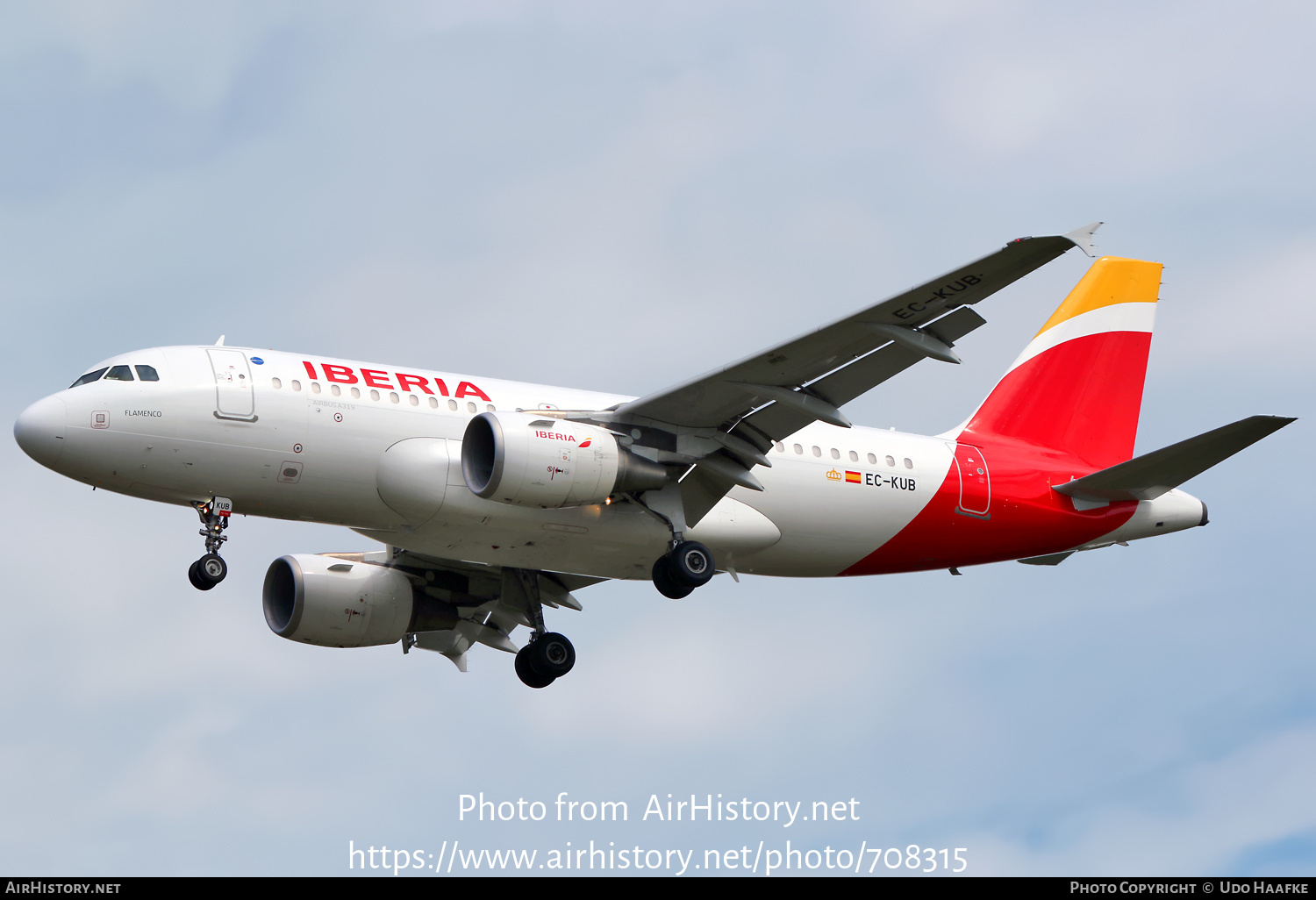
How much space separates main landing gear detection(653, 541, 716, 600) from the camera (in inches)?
1070

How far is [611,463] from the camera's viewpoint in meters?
26.1

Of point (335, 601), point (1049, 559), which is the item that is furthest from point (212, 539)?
point (1049, 559)

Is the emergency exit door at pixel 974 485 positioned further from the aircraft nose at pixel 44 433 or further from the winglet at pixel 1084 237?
the aircraft nose at pixel 44 433

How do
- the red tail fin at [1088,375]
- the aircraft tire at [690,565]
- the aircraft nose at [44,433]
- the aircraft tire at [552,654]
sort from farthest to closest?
the red tail fin at [1088,375] → the aircraft tire at [552,654] → the aircraft tire at [690,565] → the aircraft nose at [44,433]

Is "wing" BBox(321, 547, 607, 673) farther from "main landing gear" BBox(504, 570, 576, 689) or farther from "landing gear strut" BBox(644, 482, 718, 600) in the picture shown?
"landing gear strut" BBox(644, 482, 718, 600)

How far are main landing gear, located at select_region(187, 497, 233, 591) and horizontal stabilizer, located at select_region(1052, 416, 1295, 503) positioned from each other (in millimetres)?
15426

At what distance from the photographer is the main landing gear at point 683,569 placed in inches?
1070

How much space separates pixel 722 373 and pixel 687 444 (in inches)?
74.6

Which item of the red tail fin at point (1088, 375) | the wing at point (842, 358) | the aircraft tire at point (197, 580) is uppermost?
the red tail fin at point (1088, 375)

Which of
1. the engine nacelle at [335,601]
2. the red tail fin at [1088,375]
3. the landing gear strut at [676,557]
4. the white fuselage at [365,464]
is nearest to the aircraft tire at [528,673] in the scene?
the engine nacelle at [335,601]

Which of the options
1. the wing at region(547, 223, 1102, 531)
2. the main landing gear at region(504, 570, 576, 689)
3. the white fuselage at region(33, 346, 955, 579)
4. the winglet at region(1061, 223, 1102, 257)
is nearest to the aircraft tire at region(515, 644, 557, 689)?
the main landing gear at region(504, 570, 576, 689)

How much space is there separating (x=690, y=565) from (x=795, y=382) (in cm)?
371

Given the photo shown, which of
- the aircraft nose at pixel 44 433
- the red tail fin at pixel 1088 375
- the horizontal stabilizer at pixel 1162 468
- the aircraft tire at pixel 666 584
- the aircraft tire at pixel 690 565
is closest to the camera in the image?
the aircraft nose at pixel 44 433

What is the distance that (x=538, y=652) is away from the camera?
31016mm
